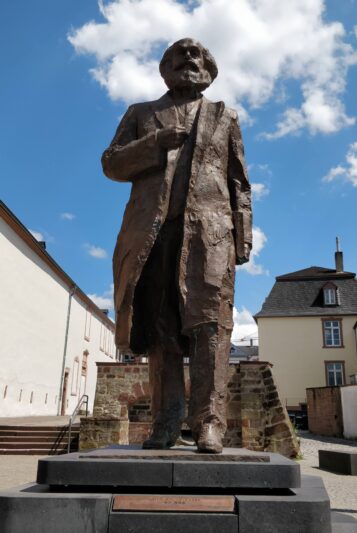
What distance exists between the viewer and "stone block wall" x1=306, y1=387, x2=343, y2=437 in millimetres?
21984

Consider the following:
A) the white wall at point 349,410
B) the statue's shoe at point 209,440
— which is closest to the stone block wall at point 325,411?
the white wall at point 349,410

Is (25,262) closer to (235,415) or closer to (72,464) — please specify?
(235,415)

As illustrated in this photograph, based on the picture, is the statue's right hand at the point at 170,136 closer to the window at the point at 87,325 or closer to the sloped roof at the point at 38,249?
the sloped roof at the point at 38,249

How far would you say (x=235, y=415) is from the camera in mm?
13297

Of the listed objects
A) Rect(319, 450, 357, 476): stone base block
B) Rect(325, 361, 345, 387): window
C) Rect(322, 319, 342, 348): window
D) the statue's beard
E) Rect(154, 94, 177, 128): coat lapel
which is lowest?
Rect(319, 450, 357, 476): stone base block

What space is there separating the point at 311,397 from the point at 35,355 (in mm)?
12512

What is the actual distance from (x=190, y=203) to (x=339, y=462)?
809cm

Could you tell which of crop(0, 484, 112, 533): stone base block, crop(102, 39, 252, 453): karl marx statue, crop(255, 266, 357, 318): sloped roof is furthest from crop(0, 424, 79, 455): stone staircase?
crop(255, 266, 357, 318): sloped roof

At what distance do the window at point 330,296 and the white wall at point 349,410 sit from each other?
1208 centimetres

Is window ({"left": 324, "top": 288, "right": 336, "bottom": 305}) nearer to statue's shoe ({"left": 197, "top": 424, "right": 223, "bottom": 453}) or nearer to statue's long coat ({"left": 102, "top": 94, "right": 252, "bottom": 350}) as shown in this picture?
statue's long coat ({"left": 102, "top": 94, "right": 252, "bottom": 350})

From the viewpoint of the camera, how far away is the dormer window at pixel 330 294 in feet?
109

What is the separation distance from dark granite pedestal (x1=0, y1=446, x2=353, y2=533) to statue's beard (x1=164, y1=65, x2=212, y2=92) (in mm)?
2535

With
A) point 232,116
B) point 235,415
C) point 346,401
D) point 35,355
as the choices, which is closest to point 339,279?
point 346,401

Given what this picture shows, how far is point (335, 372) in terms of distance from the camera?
103 ft
